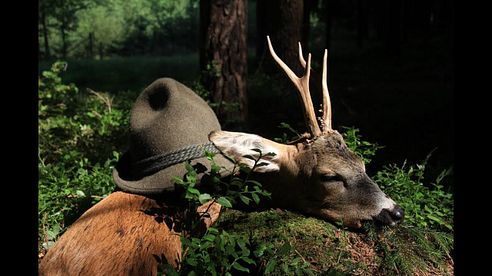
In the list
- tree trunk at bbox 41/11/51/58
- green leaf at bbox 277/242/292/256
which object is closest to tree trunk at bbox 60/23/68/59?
tree trunk at bbox 41/11/51/58

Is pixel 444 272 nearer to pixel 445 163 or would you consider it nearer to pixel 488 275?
pixel 488 275

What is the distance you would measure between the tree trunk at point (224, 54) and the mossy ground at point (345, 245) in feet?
10.3

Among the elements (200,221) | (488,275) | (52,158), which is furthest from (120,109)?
(488,275)

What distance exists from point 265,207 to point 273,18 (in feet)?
18.9

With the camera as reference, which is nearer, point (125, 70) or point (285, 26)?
point (285, 26)

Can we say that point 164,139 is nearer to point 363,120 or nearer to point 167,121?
point 167,121

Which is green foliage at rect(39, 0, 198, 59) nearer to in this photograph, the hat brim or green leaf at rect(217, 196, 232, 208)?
the hat brim

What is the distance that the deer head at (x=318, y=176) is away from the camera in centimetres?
329

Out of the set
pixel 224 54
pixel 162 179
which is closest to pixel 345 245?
pixel 162 179

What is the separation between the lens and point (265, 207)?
354 cm

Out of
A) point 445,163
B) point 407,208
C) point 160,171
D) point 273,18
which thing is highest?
point 273,18

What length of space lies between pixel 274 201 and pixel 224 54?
3271 millimetres

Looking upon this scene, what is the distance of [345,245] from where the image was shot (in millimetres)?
3180

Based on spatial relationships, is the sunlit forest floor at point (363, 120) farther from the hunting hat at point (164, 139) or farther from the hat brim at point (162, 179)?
the hunting hat at point (164, 139)
